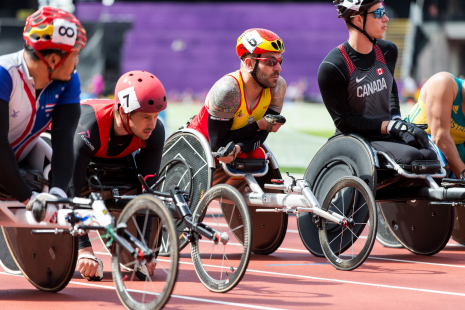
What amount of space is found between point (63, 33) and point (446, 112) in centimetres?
409

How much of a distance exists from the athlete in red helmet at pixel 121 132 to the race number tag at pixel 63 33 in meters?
0.96

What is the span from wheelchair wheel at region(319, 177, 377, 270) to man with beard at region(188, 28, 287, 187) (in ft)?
2.82

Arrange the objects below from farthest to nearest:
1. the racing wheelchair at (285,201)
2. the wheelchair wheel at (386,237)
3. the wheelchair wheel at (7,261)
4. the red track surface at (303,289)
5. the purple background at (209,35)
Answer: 1. the purple background at (209,35)
2. the wheelchair wheel at (386,237)
3. the racing wheelchair at (285,201)
4. the wheelchair wheel at (7,261)
5. the red track surface at (303,289)

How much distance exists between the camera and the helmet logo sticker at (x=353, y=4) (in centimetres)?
680

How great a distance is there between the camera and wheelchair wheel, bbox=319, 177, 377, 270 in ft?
19.7

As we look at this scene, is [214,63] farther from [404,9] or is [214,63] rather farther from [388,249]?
[388,249]

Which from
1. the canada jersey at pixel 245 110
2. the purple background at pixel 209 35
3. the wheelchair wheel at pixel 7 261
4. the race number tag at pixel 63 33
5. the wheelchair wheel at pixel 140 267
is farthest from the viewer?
the purple background at pixel 209 35

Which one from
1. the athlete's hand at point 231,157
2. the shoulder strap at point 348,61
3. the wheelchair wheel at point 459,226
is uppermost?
the shoulder strap at point 348,61

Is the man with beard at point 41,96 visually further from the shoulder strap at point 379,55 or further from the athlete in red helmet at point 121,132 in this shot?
the shoulder strap at point 379,55

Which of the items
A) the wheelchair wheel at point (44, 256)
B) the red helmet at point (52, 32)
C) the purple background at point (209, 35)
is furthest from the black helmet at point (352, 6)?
the purple background at point (209, 35)

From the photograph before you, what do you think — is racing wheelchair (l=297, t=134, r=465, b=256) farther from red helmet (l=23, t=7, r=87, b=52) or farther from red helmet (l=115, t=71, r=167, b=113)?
red helmet (l=23, t=7, r=87, b=52)

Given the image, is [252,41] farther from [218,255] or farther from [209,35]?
[209,35]

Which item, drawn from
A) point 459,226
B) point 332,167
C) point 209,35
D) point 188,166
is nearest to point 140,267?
point 188,166

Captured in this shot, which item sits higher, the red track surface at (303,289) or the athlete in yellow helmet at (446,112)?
the athlete in yellow helmet at (446,112)
